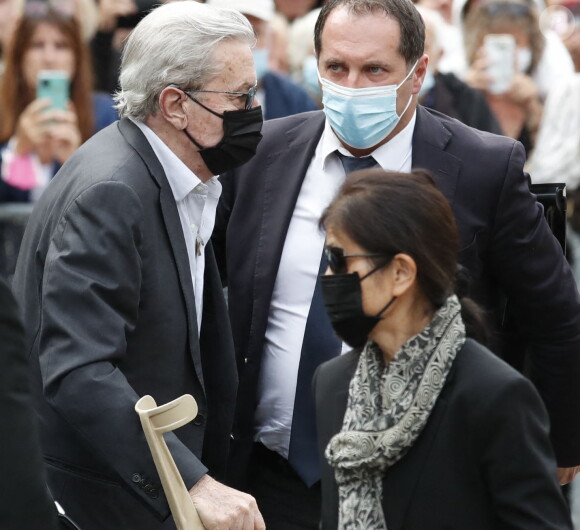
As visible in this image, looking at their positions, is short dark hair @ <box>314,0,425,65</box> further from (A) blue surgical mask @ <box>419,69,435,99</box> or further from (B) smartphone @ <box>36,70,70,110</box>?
(B) smartphone @ <box>36,70,70,110</box>

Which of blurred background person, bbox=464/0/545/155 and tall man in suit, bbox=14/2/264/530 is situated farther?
blurred background person, bbox=464/0/545/155

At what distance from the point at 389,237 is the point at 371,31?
1.20 metres

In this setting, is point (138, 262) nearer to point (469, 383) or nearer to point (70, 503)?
point (70, 503)

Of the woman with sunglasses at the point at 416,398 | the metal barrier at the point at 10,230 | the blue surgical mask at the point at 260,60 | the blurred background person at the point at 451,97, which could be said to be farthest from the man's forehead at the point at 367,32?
the blue surgical mask at the point at 260,60

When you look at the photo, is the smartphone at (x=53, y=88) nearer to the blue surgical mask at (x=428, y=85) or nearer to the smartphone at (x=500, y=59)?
the blue surgical mask at (x=428, y=85)

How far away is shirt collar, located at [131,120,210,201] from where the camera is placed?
11.2 ft

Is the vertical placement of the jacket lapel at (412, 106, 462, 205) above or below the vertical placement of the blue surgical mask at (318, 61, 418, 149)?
below

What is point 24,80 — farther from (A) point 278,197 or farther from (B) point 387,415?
(B) point 387,415

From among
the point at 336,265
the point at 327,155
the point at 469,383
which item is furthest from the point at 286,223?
the point at 469,383

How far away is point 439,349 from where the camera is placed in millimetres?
2697

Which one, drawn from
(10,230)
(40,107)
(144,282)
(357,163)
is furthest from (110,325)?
(40,107)

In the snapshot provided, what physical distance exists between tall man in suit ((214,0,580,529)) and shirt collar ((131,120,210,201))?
1.47 feet

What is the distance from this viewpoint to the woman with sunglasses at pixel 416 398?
2.60m

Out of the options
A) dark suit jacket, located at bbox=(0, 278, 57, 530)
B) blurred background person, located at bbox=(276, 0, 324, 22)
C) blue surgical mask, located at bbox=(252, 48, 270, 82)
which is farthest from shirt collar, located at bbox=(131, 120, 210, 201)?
blurred background person, located at bbox=(276, 0, 324, 22)
